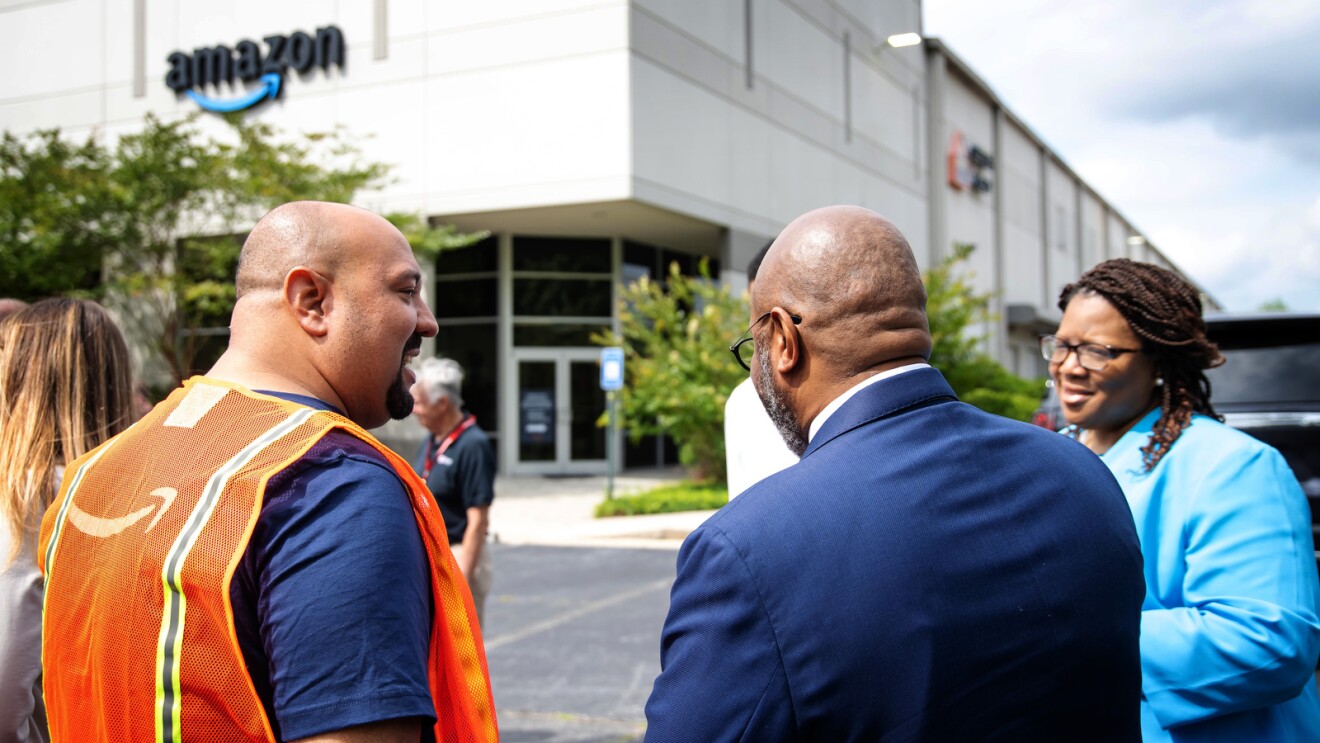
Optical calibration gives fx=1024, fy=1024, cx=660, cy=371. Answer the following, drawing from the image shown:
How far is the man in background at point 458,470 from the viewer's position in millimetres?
5238

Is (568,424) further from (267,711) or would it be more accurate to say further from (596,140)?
(267,711)

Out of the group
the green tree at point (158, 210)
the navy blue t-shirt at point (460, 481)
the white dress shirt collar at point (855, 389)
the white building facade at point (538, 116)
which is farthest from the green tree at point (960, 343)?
the white dress shirt collar at point (855, 389)

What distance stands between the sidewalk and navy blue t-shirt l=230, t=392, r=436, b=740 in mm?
11059

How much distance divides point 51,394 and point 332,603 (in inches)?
65.7

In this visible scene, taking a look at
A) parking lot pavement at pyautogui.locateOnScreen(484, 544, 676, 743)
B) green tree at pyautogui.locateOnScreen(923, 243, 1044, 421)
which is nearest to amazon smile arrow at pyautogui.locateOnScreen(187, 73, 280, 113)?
parking lot pavement at pyautogui.locateOnScreen(484, 544, 676, 743)

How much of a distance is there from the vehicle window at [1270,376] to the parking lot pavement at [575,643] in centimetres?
363

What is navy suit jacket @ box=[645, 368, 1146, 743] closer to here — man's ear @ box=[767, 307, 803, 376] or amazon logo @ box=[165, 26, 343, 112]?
man's ear @ box=[767, 307, 803, 376]

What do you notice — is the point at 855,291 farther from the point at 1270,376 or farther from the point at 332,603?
the point at 1270,376

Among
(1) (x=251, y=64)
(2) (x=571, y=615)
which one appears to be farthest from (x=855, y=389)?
(1) (x=251, y=64)

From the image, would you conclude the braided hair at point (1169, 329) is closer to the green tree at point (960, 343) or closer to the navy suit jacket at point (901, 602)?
the navy suit jacket at point (901, 602)

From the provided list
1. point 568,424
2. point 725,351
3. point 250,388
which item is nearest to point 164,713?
point 250,388

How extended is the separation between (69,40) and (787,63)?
15.2 meters

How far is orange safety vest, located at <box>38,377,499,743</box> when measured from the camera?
141 centimetres

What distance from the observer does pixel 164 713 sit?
4.65ft
